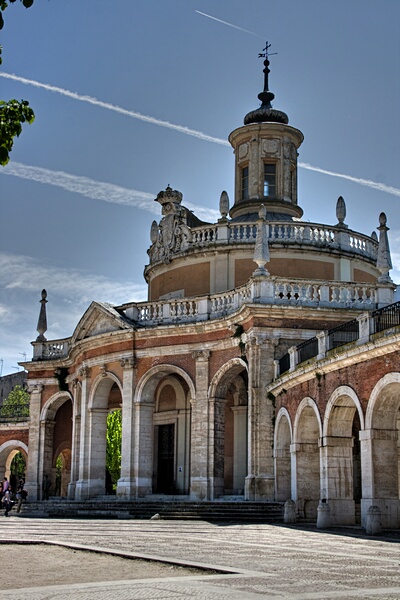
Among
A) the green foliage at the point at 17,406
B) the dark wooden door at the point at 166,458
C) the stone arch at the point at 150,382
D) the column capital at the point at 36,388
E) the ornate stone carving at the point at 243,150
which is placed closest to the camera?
the stone arch at the point at 150,382

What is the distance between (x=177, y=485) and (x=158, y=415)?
320 centimetres

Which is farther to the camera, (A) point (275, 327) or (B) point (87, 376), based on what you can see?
(B) point (87, 376)

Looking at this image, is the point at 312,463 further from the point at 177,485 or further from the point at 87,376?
the point at 87,376

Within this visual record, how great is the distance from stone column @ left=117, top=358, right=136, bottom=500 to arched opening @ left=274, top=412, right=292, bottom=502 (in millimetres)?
7793

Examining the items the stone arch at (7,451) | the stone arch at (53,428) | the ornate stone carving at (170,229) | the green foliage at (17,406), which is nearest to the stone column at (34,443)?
the stone arch at (53,428)

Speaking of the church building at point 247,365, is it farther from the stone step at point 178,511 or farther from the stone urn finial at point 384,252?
the stone step at point 178,511

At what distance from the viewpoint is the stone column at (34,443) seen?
43625mm

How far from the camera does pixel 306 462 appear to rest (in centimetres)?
2688

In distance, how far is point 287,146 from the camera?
41500 millimetres

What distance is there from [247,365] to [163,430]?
8.46 metres

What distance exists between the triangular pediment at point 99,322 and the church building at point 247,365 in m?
0.08

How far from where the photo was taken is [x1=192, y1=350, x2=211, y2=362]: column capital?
1325 inches

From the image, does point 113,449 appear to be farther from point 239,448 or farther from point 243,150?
point 239,448

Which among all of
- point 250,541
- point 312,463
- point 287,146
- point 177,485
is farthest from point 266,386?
point 287,146
